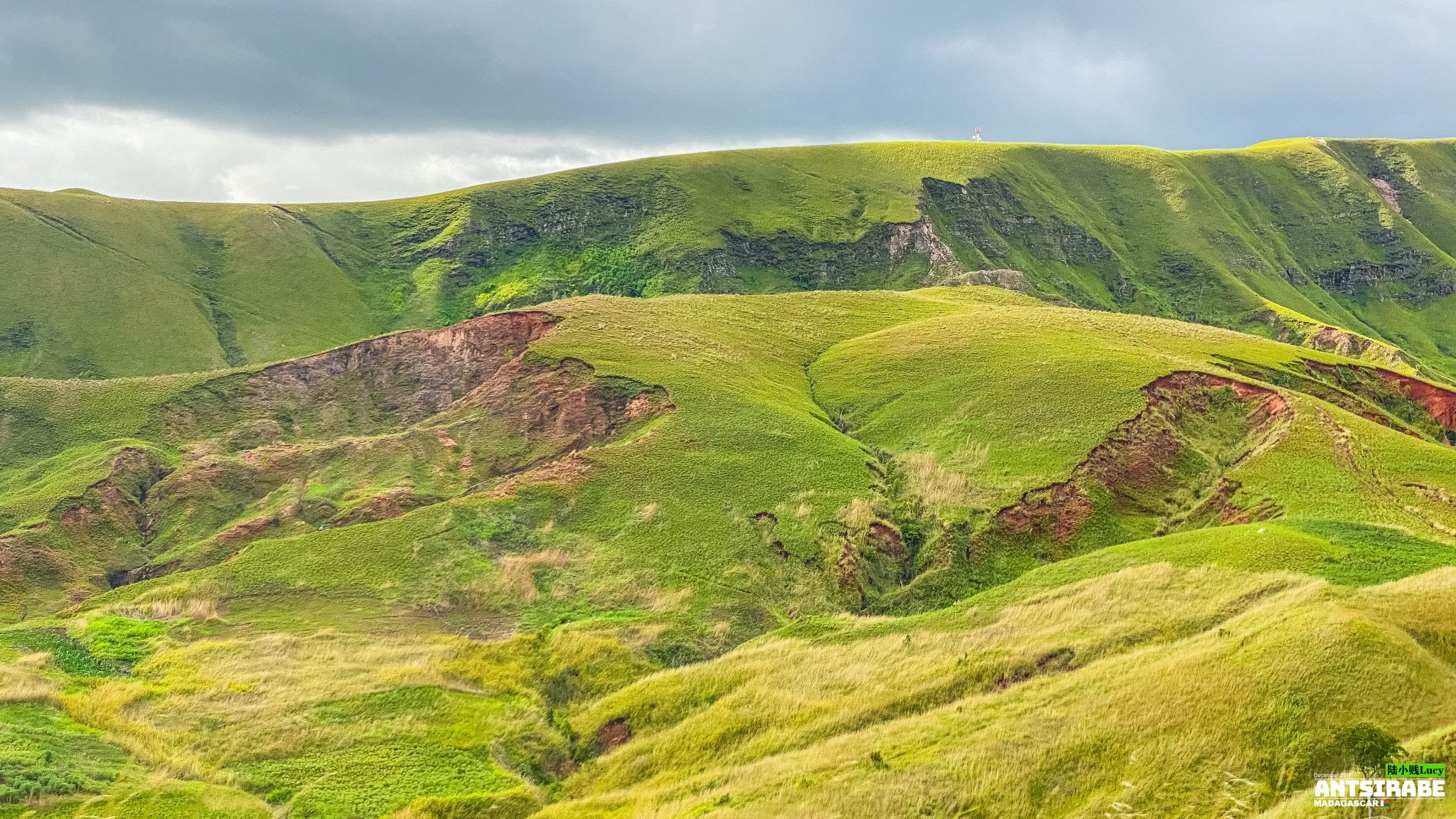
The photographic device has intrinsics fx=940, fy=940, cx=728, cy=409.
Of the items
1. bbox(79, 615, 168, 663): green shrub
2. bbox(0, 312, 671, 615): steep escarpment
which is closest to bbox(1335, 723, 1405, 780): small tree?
bbox(79, 615, 168, 663): green shrub

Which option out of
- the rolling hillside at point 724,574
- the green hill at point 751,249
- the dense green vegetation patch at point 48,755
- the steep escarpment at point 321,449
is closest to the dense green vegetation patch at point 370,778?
the rolling hillside at point 724,574

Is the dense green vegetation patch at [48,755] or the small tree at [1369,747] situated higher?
the small tree at [1369,747]

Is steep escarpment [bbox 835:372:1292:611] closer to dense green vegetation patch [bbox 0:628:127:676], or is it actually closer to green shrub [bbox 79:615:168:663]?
green shrub [bbox 79:615:168:663]

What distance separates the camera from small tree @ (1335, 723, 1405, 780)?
52.8 ft

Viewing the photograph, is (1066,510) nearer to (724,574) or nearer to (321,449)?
(724,574)

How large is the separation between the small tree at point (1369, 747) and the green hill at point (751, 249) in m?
110

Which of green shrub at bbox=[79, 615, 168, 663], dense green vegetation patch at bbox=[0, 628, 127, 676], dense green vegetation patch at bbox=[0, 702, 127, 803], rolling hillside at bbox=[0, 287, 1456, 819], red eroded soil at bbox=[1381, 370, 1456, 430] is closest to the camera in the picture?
rolling hillside at bbox=[0, 287, 1456, 819]

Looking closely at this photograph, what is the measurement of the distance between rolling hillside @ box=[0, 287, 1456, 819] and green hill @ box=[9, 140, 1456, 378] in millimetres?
63192

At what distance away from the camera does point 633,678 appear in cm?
2892

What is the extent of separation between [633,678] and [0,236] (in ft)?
403

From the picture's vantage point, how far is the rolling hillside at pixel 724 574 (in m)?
19.3

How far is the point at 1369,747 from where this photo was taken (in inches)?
648

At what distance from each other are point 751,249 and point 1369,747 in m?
135

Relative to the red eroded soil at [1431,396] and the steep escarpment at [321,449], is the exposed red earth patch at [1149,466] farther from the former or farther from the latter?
the steep escarpment at [321,449]
